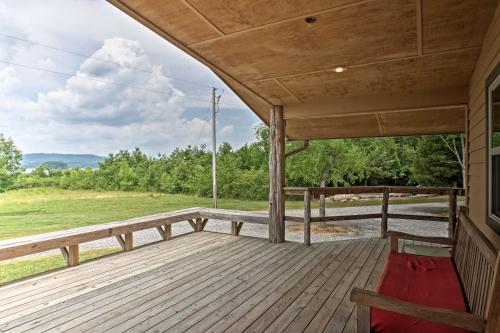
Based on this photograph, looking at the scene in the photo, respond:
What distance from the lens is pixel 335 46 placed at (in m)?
2.79

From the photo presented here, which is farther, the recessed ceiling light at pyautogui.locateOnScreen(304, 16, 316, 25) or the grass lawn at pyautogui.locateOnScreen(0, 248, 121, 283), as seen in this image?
the grass lawn at pyautogui.locateOnScreen(0, 248, 121, 283)

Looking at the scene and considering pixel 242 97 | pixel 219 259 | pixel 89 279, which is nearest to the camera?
pixel 89 279

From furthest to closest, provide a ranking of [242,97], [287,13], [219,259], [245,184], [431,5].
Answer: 1. [245,184]
2. [242,97]
3. [219,259]
4. [287,13]
5. [431,5]

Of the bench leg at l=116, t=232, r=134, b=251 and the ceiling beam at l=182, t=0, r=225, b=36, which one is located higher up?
the ceiling beam at l=182, t=0, r=225, b=36

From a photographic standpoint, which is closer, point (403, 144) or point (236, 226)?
point (236, 226)

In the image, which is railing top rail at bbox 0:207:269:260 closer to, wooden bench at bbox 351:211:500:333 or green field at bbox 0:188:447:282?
green field at bbox 0:188:447:282

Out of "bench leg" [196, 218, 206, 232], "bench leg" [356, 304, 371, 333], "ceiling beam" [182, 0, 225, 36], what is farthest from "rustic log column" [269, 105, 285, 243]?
"bench leg" [356, 304, 371, 333]

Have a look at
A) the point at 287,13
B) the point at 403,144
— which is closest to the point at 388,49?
the point at 287,13

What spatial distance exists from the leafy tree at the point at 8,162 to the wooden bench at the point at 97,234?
7.18 meters

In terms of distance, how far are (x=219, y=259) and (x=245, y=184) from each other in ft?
38.5

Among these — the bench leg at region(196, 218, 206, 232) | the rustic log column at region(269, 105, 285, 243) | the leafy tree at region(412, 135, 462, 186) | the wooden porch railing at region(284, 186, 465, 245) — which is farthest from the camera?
the leafy tree at region(412, 135, 462, 186)

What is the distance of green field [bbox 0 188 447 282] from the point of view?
679cm

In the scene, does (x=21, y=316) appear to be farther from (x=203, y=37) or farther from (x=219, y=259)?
(x=203, y=37)

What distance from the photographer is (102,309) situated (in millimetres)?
2502
